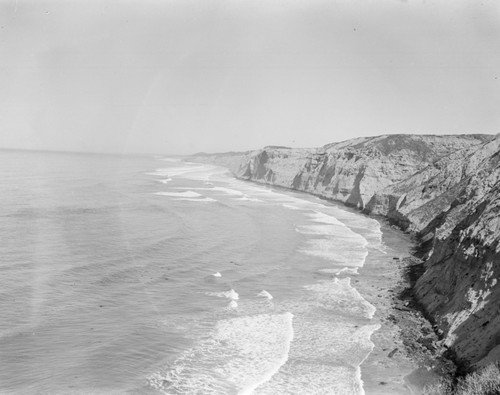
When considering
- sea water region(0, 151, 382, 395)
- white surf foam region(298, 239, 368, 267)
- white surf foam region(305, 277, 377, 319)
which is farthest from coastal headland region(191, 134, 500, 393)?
white surf foam region(298, 239, 368, 267)

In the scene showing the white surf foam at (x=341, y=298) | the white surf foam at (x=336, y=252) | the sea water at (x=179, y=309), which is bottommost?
the sea water at (x=179, y=309)

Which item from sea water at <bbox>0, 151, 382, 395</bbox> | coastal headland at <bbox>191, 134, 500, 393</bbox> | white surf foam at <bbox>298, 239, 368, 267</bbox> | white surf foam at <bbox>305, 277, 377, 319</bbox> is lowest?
sea water at <bbox>0, 151, 382, 395</bbox>

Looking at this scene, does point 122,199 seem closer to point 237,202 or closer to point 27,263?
point 237,202

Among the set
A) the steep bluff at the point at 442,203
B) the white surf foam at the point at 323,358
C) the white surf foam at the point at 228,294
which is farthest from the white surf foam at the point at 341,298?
the white surf foam at the point at 228,294

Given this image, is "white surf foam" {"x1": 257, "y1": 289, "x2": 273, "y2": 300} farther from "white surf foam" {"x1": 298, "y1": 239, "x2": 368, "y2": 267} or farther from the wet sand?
"white surf foam" {"x1": 298, "y1": 239, "x2": 368, "y2": 267}

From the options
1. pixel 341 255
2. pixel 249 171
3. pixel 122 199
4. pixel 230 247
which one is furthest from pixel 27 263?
pixel 249 171

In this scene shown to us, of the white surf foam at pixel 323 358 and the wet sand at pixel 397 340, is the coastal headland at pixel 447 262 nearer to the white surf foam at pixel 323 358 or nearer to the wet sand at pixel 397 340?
the wet sand at pixel 397 340
